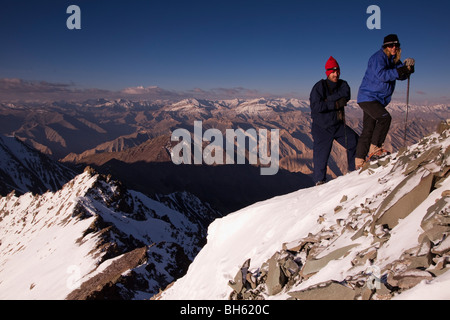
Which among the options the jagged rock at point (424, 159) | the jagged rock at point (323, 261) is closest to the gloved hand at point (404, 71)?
the jagged rock at point (424, 159)

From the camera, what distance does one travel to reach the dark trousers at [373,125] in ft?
27.5

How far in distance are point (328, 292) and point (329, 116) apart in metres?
6.67

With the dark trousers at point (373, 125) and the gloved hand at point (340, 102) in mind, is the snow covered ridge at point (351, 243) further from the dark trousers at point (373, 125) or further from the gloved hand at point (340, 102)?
the gloved hand at point (340, 102)

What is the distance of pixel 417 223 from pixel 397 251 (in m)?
0.72

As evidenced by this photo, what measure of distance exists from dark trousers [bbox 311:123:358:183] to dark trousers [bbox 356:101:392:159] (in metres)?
0.67

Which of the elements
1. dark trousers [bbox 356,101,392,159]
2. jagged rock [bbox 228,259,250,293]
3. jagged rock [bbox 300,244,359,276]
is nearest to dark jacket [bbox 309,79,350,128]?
dark trousers [bbox 356,101,392,159]

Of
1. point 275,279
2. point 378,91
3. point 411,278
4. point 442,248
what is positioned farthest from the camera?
point 378,91

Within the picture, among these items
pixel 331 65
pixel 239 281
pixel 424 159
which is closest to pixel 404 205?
pixel 424 159

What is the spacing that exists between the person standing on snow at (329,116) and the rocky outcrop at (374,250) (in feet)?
8.02

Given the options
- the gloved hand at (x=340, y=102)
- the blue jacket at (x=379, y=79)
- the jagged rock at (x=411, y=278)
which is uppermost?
the blue jacket at (x=379, y=79)

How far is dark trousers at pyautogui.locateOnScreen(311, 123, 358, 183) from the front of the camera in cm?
995

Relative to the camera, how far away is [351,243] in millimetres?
5551

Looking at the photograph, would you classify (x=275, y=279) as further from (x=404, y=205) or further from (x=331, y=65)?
(x=331, y=65)
